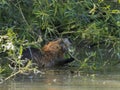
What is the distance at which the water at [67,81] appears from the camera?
513 cm

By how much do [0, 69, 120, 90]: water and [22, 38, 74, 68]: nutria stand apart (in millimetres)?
330

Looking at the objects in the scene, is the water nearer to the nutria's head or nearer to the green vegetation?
the green vegetation

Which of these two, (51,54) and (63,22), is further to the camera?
(63,22)

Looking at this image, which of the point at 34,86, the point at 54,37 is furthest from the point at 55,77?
the point at 54,37

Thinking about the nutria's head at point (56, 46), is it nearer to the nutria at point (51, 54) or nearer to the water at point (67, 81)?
the nutria at point (51, 54)

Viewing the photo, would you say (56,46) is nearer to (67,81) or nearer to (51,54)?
(51,54)

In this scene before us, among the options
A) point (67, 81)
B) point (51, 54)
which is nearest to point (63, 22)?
point (51, 54)

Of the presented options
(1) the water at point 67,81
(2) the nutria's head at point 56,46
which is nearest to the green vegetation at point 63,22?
(2) the nutria's head at point 56,46

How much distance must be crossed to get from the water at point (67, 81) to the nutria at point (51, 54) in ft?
1.08

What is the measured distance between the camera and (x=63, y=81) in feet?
18.1

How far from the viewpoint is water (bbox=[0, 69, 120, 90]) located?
16.8 feet

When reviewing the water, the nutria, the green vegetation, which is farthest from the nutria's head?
the water

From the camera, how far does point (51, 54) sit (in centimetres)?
663

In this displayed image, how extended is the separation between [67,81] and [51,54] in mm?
1160
